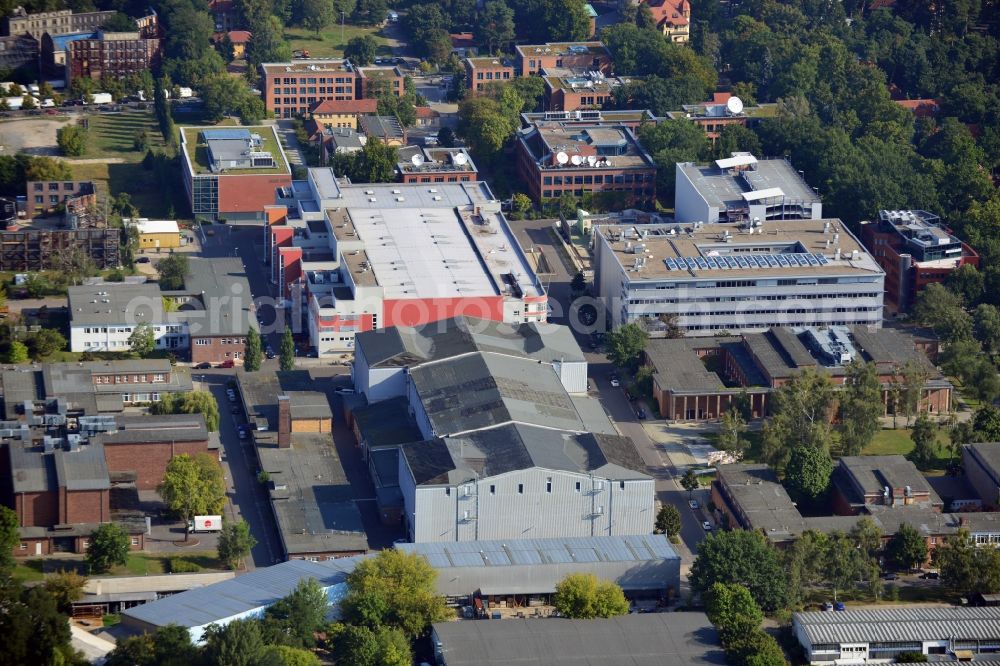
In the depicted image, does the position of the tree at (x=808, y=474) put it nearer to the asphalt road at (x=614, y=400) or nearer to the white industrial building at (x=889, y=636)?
the asphalt road at (x=614, y=400)

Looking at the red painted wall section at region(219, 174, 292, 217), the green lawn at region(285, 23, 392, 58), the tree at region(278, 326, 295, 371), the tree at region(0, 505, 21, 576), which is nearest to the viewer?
the tree at region(0, 505, 21, 576)

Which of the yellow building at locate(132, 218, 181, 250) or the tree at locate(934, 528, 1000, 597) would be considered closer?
the tree at locate(934, 528, 1000, 597)

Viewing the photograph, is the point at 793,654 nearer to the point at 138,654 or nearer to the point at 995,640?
the point at 995,640

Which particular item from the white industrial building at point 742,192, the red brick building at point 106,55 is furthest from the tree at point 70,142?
the white industrial building at point 742,192

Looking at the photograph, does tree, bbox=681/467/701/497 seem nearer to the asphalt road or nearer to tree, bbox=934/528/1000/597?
the asphalt road

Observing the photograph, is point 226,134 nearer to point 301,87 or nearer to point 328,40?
point 301,87

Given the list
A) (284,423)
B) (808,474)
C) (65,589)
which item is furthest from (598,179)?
(65,589)

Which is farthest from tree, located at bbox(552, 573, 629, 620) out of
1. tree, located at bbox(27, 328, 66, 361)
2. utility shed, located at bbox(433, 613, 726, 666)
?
tree, located at bbox(27, 328, 66, 361)
